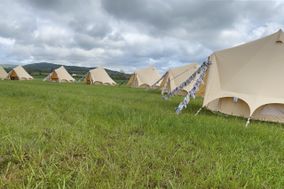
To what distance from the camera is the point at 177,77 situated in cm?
2317

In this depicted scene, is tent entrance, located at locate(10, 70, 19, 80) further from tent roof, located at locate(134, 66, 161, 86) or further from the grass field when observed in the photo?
the grass field

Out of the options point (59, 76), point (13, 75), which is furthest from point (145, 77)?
point (13, 75)

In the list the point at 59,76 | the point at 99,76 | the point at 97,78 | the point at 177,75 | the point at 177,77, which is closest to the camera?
the point at 177,75

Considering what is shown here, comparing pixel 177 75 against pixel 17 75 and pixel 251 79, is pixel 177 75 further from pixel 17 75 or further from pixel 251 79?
pixel 17 75

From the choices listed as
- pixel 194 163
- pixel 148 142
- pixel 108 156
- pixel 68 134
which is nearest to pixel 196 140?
pixel 148 142

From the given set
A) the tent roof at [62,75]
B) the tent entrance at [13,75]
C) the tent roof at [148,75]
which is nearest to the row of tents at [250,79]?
the tent roof at [148,75]

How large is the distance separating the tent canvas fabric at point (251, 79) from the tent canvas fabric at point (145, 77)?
27.1 m

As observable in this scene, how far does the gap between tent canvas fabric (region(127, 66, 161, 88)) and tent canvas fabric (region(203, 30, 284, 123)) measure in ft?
88.8

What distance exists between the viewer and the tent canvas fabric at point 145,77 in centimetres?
3694

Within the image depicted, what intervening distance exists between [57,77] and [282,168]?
161ft

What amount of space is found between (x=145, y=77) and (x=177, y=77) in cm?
1471

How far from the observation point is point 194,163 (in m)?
3.87

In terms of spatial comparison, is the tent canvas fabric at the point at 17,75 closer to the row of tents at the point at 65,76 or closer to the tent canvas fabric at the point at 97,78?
the row of tents at the point at 65,76

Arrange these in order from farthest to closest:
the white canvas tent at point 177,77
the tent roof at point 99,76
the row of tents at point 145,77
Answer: the tent roof at point 99,76, the row of tents at point 145,77, the white canvas tent at point 177,77
